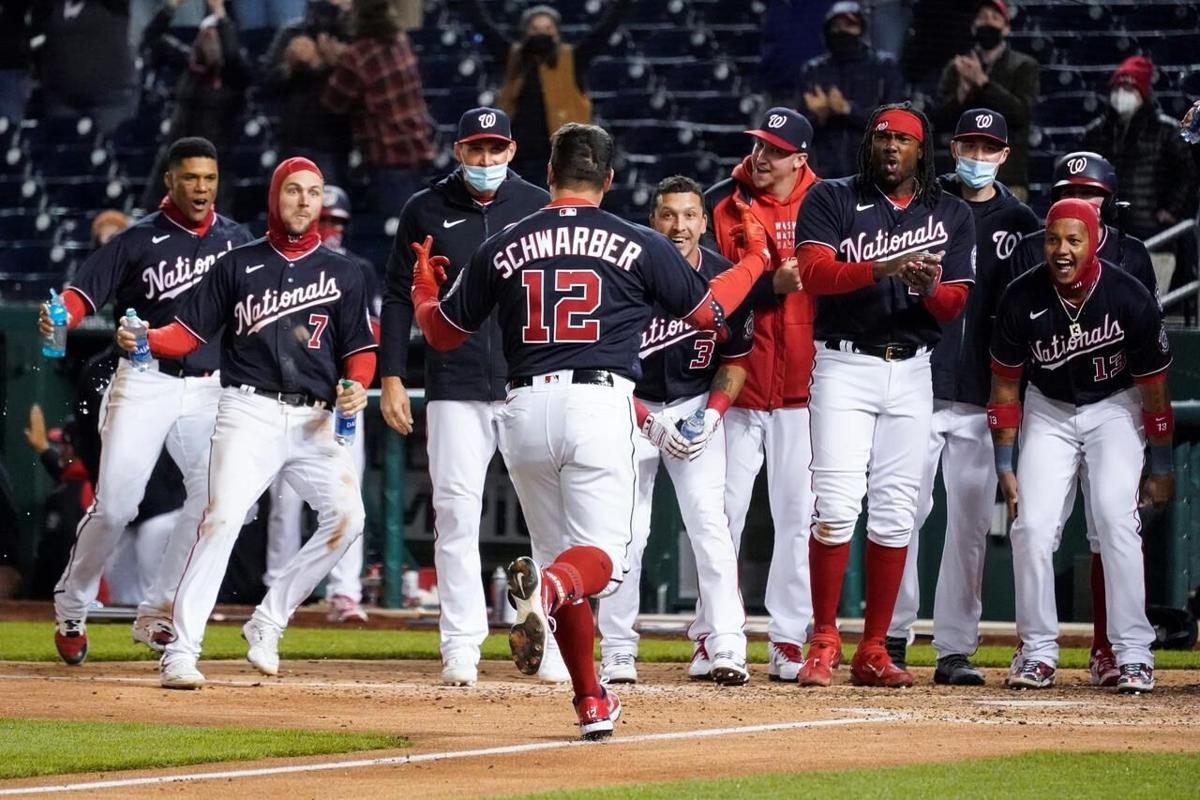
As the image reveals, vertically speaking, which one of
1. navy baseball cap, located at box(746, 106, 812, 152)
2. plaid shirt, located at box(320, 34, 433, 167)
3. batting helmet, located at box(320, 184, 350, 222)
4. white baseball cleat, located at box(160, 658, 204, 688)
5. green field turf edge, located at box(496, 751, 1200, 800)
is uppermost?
plaid shirt, located at box(320, 34, 433, 167)

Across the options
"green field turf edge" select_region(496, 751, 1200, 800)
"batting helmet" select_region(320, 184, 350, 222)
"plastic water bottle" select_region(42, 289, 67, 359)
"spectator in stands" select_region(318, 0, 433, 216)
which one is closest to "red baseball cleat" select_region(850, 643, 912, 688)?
"green field turf edge" select_region(496, 751, 1200, 800)

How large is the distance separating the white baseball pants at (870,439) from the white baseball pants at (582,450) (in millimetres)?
1613

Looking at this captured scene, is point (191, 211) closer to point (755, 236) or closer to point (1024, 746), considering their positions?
point (755, 236)

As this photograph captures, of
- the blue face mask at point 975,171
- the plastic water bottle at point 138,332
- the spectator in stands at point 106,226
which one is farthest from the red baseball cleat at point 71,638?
the spectator in stands at point 106,226

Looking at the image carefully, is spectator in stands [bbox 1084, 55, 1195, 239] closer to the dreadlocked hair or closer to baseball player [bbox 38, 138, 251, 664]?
the dreadlocked hair

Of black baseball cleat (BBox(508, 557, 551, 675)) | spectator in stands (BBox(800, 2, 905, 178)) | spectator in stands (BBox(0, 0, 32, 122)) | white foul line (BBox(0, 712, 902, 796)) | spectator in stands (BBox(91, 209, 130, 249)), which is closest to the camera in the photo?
white foul line (BBox(0, 712, 902, 796))

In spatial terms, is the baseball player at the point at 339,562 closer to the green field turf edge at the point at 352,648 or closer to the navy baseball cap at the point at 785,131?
the green field turf edge at the point at 352,648

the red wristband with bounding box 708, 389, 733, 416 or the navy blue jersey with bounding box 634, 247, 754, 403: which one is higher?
the navy blue jersey with bounding box 634, 247, 754, 403

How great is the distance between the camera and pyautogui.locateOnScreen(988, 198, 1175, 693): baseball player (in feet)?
22.0

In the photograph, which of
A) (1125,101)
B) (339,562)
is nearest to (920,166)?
(339,562)

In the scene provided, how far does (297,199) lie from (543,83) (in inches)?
280

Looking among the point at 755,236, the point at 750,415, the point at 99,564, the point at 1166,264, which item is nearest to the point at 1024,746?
the point at 755,236

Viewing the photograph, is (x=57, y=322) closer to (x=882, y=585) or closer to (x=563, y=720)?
(x=563, y=720)

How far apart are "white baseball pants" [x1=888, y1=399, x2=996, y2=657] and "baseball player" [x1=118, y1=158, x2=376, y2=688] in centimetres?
209
